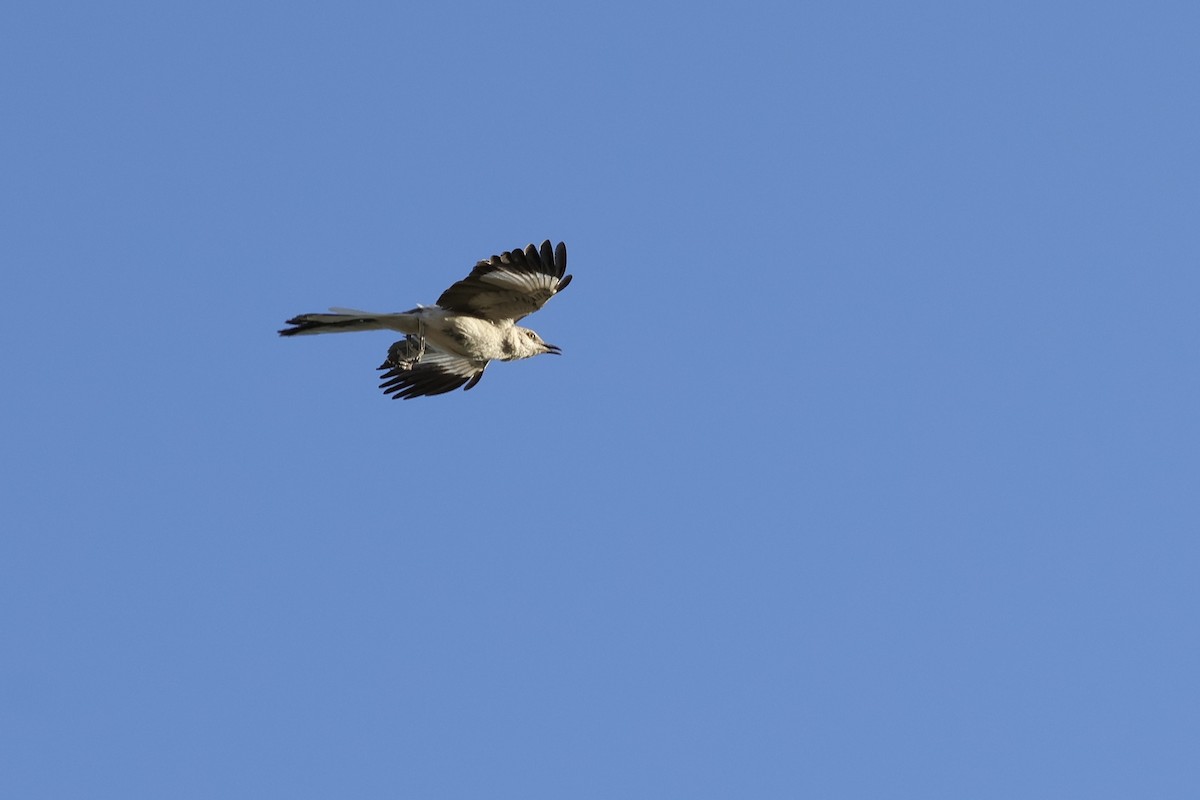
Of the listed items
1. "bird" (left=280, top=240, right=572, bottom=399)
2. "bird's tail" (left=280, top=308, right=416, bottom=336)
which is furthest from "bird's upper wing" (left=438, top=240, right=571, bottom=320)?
"bird's tail" (left=280, top=308, right=416, bottom=336)

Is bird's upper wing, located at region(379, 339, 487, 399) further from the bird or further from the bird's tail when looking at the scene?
the bird's tail

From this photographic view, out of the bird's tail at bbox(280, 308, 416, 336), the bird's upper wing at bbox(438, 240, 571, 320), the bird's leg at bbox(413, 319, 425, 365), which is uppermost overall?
the bird's upper wing at bbox(438, 240, 571, 320)

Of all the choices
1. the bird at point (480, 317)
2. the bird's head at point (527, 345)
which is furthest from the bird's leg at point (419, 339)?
the bird's head at point (527, 345)

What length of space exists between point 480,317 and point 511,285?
727mm

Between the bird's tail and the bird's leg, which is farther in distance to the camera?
the bird's leg

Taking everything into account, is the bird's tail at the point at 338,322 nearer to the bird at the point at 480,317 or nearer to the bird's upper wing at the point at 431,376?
the bird at the point at 480,317

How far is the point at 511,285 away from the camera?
603 inches

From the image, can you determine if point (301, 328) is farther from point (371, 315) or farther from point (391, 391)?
point (391, 391)

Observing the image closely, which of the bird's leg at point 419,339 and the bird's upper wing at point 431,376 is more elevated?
the bird's upper wing at point 431,376

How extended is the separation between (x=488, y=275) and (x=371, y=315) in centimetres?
118

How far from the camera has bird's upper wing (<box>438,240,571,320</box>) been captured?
15.0 metres

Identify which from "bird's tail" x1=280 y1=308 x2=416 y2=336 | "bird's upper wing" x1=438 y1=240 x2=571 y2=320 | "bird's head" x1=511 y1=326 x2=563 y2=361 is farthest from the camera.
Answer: "bird's head" x1=511 y1=326 x2=563 y2=361

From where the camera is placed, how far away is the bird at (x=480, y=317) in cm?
1471

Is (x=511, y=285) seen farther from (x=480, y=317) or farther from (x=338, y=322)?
(x=338, y=322)
